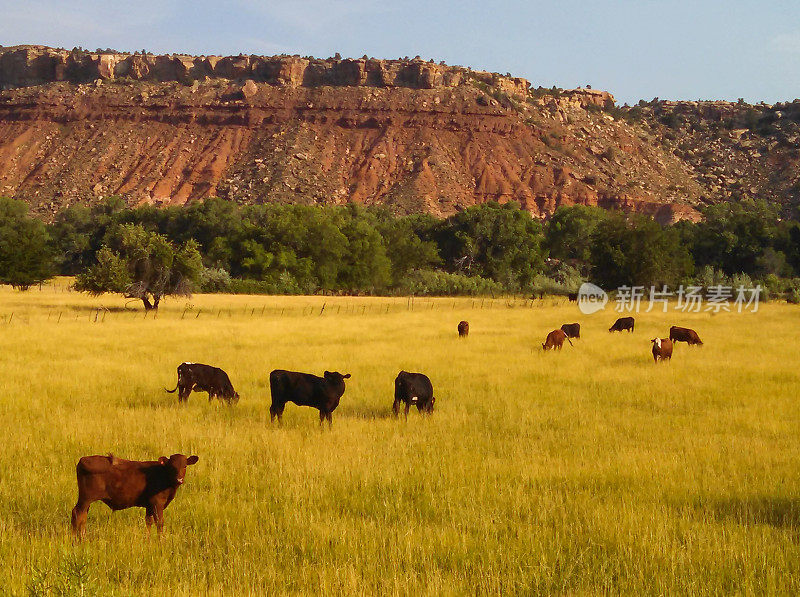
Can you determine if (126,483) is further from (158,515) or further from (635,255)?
(635,255)

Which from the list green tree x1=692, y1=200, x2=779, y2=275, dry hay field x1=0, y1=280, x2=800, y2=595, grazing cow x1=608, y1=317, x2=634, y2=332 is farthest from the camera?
green tree x1=692, y1=200, x2=779, y2=275

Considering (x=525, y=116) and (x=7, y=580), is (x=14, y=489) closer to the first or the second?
(x=7, y=580)

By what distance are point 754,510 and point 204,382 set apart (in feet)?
35.9

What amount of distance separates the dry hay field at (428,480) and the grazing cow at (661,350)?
0.85 metres

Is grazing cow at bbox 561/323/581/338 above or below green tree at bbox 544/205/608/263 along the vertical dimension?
below

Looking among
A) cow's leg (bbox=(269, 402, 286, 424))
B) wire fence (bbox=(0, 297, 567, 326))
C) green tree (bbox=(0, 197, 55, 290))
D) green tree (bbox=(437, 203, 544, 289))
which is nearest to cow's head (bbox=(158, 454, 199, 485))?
cow's leg (bbox=(269, 402, 286, 424))

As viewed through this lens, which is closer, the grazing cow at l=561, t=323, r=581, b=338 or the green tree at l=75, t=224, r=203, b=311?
the grazing cow at l=561, t=323, r=581, b=338

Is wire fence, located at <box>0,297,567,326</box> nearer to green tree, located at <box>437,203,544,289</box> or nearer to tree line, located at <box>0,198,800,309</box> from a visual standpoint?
tree line, located at <box>0,198,800,309</box>

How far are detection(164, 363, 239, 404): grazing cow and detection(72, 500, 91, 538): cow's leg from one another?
26.4 ft

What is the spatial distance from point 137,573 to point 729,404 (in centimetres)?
1308

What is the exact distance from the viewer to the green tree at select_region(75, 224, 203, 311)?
141ft

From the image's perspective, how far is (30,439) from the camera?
11625 millimetres

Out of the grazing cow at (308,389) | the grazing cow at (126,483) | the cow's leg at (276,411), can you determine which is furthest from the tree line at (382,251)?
the grazing cow at (126,483)

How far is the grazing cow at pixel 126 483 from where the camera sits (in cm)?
705
